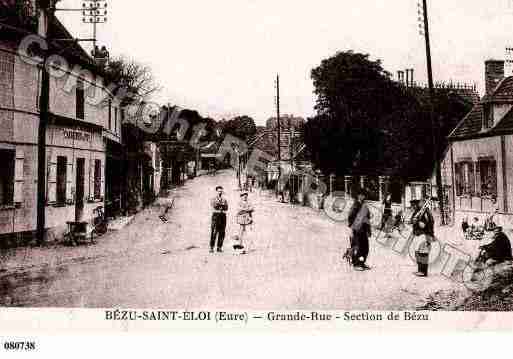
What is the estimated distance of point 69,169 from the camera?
21.4 ft

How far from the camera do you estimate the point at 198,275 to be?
18.1ft

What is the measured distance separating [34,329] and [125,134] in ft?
12.6

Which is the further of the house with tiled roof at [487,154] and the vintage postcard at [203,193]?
the house with tiled roof at [487,154]

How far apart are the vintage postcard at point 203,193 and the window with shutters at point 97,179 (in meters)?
0.02

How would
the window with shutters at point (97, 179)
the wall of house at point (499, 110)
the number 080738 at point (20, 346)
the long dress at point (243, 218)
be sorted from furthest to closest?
1. the wall of house at point (499, 110)
2. the long dress at point (243, 218)
3. the window with shutters at point (97, 179)
4. the number 080738 at point (20, 346)

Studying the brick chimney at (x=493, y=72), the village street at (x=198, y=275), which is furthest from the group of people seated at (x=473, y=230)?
the brick chimney at (x=493, y=72)

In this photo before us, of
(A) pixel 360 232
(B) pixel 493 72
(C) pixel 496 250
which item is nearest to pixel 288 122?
(B) pixel 493 72

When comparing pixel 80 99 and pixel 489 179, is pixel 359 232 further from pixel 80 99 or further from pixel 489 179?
pixel 80 99

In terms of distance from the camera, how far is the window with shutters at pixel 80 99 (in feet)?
22.4

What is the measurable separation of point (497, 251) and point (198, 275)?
3.95 meters

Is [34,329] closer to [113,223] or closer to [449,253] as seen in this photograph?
[113,223]

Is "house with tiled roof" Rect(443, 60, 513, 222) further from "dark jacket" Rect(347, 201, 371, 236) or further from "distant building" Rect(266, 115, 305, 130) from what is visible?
"distant building" Rect(266, 115, 305, 130)

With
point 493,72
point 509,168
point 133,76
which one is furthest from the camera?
point 493,72

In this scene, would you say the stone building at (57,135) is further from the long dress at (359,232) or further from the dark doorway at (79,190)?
the long dress at (359,232)
